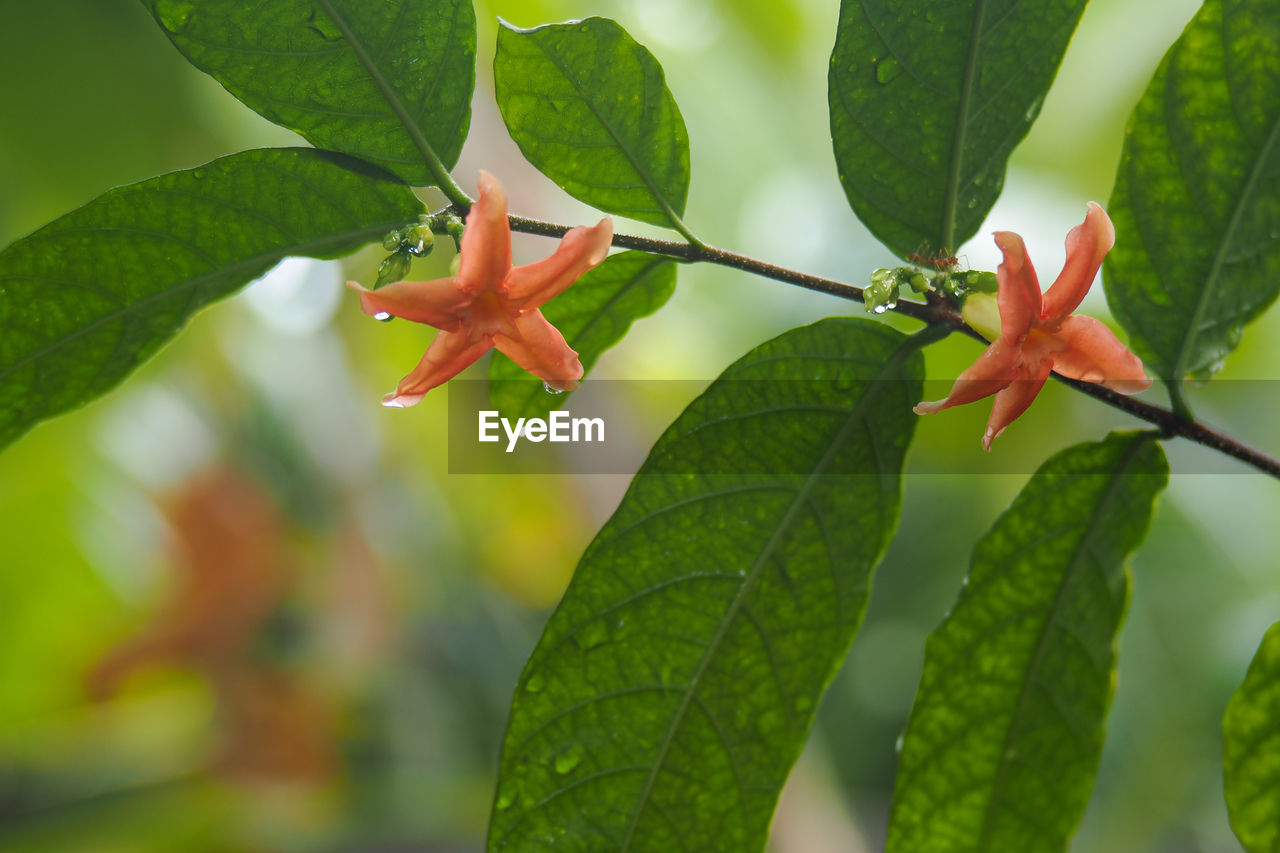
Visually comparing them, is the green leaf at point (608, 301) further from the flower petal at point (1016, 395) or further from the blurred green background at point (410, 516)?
the blurred green background at point (410, 516)

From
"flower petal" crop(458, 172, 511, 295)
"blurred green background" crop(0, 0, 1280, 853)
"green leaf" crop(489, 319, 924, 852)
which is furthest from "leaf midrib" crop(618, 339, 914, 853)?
"blurred green background" crop(0, 0, 1280, 853)

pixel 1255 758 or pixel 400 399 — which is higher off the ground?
pixel 400 399

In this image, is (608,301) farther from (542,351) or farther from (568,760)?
(568,760)

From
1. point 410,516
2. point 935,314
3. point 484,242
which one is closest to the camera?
point 484,242

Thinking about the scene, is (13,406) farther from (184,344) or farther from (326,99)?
(184,344)

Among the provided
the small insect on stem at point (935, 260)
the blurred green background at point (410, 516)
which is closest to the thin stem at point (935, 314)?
the small insect on stem at point (935, 260)

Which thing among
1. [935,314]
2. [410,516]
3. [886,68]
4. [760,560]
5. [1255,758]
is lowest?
[1255,758]

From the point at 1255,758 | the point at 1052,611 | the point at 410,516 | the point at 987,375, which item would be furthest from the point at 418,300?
the point at 410,516

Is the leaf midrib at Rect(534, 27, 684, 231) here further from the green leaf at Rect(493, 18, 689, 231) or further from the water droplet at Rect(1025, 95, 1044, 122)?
the water droplet at Rect(1025, 95, 1044, 122)
